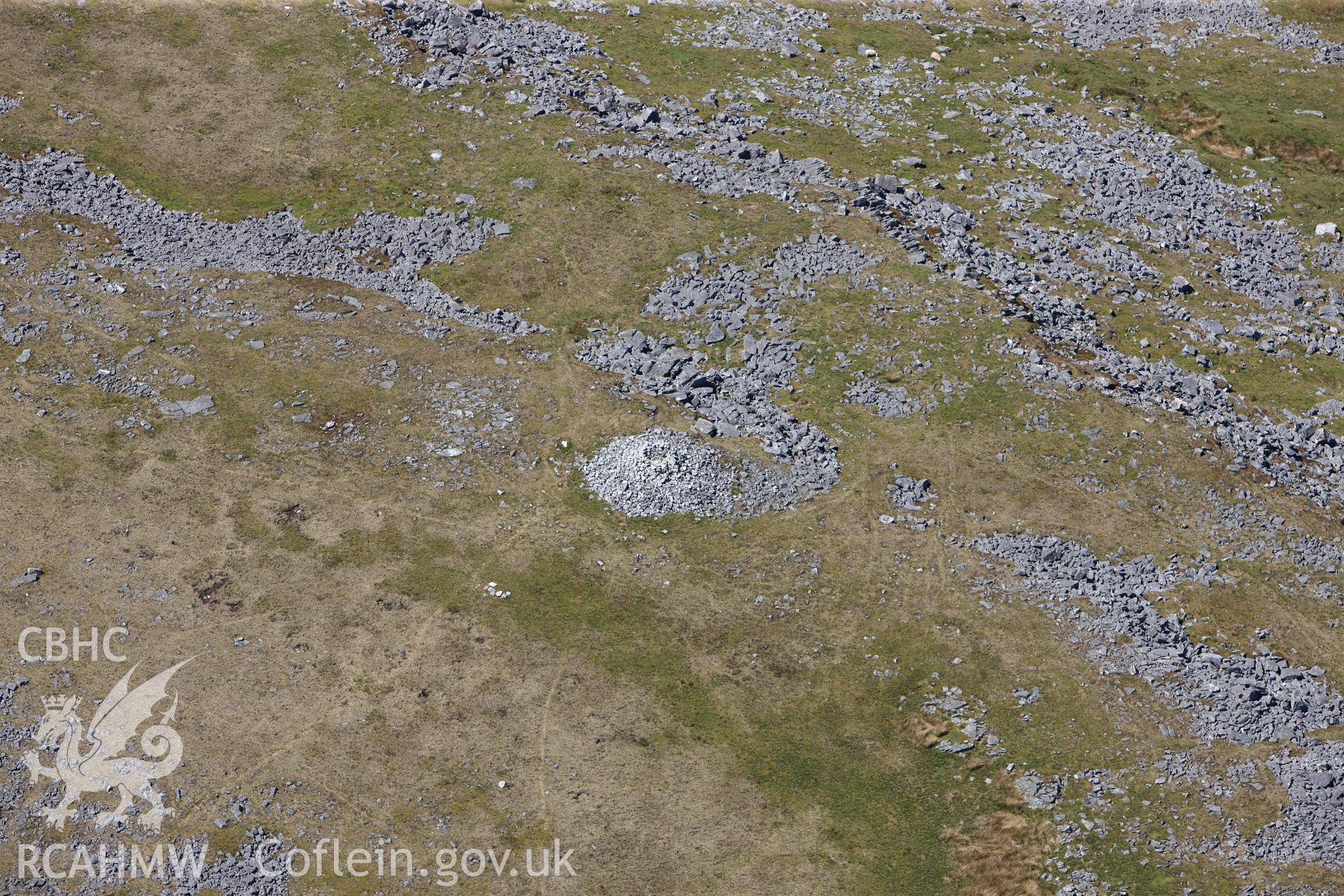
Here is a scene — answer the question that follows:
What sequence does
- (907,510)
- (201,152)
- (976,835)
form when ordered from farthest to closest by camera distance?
(201,152) < (907,510) < (976,835)

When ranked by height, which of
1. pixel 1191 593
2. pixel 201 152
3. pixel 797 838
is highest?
pixel 201 152

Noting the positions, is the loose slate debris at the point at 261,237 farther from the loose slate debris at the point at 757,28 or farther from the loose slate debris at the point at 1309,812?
the loose slate debris at the point at 1309,812

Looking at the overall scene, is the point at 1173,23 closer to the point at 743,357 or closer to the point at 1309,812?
the point at 743,357

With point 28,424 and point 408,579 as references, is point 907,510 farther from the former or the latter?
point 28,424

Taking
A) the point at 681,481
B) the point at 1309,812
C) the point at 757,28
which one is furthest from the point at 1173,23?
the point at 1309,812

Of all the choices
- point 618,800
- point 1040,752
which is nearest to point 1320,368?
point 1040,752

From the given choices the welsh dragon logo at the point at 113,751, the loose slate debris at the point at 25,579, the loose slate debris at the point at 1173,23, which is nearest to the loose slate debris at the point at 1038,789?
the welsh dragon logo at the point at 113,751
